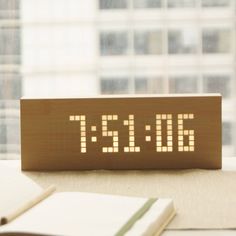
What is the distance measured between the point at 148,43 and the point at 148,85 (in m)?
0.18

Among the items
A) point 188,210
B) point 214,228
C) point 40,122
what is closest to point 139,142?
point 40,122

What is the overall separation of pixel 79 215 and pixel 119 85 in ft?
5.93

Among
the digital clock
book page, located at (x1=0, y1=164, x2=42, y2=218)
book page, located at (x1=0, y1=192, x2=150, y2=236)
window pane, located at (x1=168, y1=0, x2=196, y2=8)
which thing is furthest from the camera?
window pane, located at (x1=168, y1=0, x2=196, y2=8)

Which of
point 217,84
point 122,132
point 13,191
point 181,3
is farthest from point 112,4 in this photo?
point 13,191

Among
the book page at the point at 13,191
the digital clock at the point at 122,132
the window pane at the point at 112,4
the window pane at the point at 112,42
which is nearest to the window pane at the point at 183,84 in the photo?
the window pane at the point at 112,42

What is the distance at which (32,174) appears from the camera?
1.62 metres

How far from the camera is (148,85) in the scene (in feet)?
9.62

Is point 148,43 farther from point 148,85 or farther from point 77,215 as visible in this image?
point 77,215

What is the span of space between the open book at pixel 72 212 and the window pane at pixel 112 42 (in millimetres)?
1596

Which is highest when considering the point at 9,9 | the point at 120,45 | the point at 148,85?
the point at 9,9

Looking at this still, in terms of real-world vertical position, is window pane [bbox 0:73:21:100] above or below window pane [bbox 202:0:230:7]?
below

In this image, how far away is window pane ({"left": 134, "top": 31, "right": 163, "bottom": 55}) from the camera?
9.52 ft

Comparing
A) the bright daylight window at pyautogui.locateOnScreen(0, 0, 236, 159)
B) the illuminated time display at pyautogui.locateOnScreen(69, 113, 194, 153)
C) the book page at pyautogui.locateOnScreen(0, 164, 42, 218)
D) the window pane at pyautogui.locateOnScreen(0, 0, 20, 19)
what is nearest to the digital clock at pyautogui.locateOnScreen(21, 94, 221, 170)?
the illuminated time display at pyautogui.locateOnScreen(69, 113, 194, 153)

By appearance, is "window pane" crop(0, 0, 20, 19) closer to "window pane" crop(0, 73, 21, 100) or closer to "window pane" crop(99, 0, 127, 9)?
"window pane" crop(0, 73, 21, 100)
